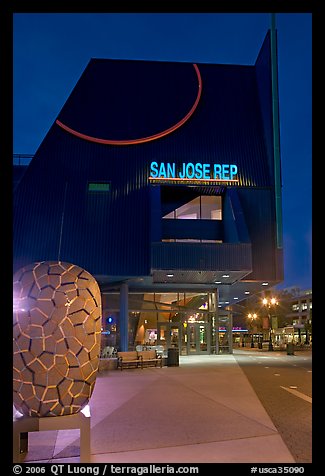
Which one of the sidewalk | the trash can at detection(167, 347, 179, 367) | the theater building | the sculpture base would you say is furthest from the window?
the sculpture base

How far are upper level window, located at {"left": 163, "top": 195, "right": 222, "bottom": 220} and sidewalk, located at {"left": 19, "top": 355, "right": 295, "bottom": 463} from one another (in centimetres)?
1603

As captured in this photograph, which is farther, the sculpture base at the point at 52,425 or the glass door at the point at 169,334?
the glass door at the point at 169,334

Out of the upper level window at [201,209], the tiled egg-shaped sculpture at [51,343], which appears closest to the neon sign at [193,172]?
the upper level window at [201,209]

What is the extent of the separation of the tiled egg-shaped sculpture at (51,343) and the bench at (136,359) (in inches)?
645

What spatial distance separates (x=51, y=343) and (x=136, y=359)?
17.6 m

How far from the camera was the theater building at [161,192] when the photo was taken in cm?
2664

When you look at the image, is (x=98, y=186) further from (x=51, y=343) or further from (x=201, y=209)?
(x=51, y=343)

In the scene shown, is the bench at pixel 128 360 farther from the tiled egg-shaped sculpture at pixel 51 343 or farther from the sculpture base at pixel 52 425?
the sculpture base at pixel 52 425

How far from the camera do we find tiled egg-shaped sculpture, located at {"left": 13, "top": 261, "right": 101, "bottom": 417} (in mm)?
6559

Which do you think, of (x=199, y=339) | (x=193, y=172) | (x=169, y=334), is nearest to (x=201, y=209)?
(x=193, y=172)

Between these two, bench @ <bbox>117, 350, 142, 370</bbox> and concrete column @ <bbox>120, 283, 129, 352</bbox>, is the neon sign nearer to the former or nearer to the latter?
concrete column @ <bbox>120, 283, 129, 352</bbox>

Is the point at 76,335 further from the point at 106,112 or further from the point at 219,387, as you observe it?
the point at 106,112
